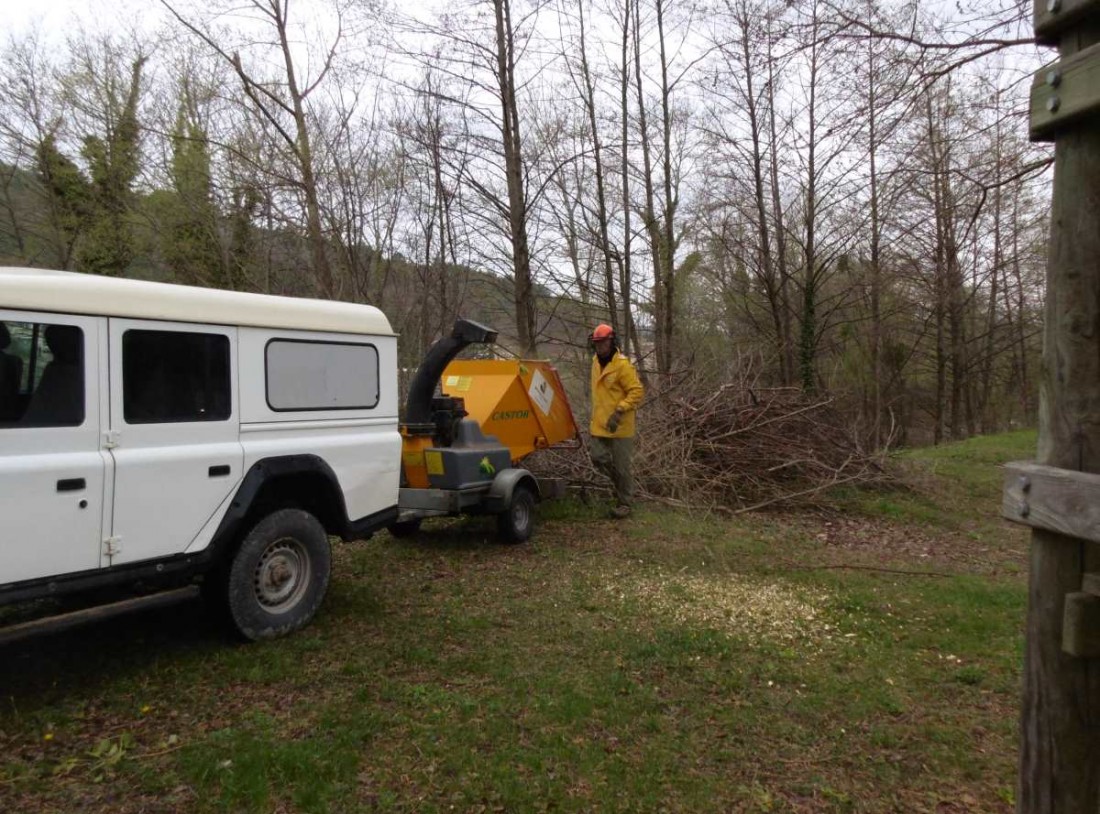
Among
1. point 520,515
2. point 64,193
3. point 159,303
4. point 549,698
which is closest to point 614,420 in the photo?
point 520,515

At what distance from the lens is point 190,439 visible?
4.44m

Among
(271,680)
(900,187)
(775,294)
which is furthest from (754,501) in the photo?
(775,294)

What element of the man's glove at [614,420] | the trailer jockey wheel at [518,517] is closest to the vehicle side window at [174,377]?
the trailer jockey wheel at [518,517]

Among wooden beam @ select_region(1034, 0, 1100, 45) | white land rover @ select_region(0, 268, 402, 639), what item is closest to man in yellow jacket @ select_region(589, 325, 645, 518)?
white land rover @ select_region(0, 268, 402, 639)

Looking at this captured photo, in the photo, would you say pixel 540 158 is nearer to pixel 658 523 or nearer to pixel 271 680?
pixel 658 523

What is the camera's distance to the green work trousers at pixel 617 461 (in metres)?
9.07

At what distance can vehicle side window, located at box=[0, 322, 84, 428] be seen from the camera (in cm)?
369

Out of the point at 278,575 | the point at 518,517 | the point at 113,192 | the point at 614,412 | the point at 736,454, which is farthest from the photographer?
the point at 113,192

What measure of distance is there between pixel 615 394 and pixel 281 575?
15.8 feet

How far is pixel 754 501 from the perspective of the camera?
10234 millimetres

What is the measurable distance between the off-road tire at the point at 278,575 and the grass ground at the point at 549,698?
7.4 inches

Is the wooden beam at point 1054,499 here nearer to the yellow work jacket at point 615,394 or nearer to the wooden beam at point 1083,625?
the wooden beam at point 1083,625

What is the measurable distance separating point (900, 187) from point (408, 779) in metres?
10.0

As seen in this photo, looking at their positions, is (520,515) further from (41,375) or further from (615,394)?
(41,375)
